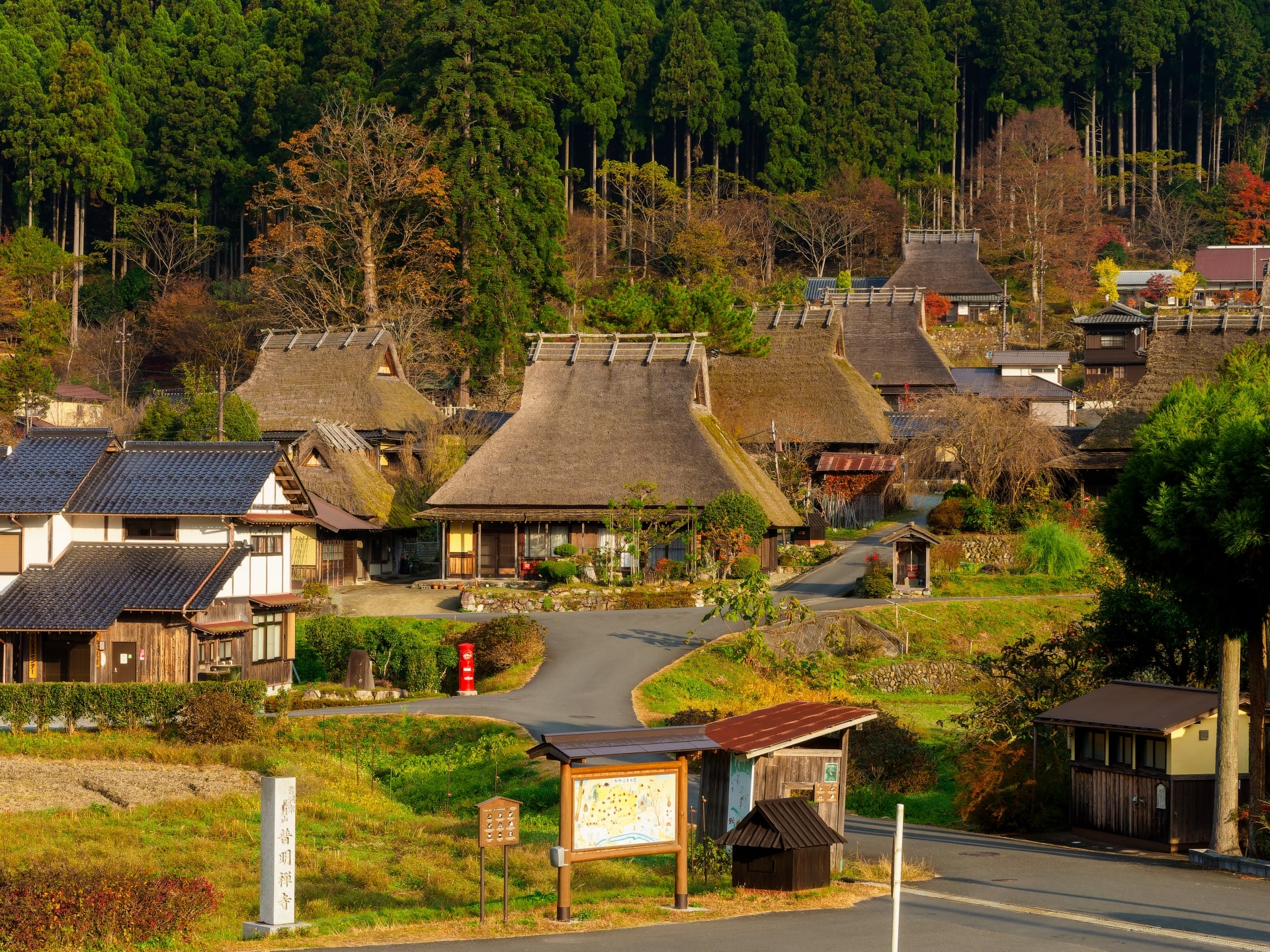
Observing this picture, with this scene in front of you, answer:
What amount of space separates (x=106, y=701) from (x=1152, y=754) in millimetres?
19172

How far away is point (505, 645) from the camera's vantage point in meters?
33.0

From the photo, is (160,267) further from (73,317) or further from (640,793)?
(640,793)

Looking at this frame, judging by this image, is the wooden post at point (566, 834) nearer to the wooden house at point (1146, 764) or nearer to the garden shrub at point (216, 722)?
the wooden house at point (1146, 764)

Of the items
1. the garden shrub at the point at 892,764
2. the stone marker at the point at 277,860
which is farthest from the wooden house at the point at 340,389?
the stone marker at the point at 277,860

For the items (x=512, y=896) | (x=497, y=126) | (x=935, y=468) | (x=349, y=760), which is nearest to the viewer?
(x=512, y=896)

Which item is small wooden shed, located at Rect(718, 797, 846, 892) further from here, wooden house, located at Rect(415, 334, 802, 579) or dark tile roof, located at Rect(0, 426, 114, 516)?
wooden house, located at Rect(415, 334, 802, 579)

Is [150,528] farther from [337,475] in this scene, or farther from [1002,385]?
[1002,385]

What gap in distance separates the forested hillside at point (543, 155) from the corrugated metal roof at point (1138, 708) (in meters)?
30.0

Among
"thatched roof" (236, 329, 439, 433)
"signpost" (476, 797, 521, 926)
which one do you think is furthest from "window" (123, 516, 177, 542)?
"signpost" (476, 797, 521, 926)

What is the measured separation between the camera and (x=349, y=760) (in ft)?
87.9

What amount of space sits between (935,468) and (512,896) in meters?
39.6

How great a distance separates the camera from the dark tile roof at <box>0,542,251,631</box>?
101ft

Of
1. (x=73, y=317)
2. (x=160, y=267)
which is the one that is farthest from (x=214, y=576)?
(x=160, y=267)

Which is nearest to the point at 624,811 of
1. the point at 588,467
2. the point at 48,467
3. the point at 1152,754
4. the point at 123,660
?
the point at 1152,754
